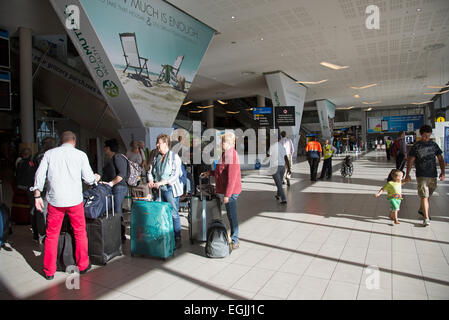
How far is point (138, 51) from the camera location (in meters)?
8.52

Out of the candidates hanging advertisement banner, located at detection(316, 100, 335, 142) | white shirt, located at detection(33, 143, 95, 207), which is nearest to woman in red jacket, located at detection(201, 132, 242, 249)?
white shirt, located at detection(33, 143, 95, 207)

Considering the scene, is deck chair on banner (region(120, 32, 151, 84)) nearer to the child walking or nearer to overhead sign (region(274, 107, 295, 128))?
the child walking

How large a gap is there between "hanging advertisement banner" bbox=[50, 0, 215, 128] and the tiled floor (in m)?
4.52

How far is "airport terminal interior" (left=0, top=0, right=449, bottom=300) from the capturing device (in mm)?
3141

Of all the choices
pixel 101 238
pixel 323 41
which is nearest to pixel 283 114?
pixel 323 41

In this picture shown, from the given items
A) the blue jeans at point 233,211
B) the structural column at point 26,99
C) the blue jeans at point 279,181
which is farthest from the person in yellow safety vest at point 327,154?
the structural column at point 26,99

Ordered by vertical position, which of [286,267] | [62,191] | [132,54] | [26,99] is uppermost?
[132,54]

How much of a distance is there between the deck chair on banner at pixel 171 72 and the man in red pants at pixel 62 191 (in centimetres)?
649

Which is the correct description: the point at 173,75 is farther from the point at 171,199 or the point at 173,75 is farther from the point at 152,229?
the point at 152,229

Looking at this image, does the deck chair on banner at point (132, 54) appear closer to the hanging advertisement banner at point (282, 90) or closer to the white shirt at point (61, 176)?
the white shirt at point (61, 176)

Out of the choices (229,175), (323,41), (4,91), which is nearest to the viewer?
(229,175)

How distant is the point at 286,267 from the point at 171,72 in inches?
304
